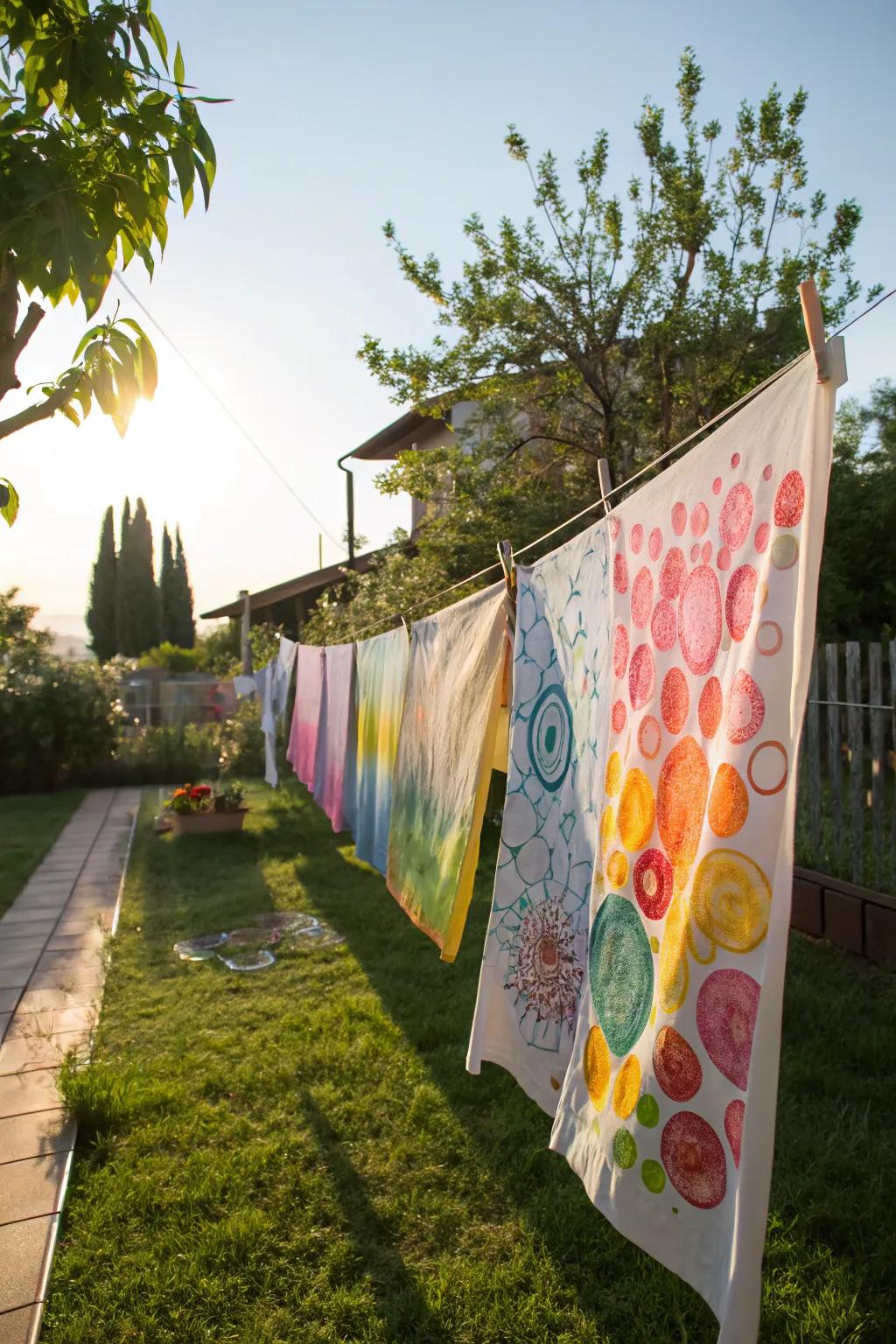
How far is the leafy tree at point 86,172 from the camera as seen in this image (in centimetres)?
138

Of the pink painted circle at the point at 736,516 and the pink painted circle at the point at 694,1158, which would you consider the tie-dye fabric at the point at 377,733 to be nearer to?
the pink painted circle at the point at 736,516

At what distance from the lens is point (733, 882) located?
1.35 m

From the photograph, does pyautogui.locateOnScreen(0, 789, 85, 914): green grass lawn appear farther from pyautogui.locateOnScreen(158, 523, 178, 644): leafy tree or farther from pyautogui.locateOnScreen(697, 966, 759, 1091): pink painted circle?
pyautogui.locateOnScreen(158, 523, 178, 644): leafy tree

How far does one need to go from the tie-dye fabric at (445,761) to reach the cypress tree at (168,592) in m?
36.2

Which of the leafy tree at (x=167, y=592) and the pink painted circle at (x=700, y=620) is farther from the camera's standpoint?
the leafy tree at (x=167, y=592)

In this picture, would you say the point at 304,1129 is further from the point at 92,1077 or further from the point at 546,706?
the point at 546,706

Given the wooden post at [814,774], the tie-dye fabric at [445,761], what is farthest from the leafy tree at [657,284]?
the tie-dye fabric at [445,761]

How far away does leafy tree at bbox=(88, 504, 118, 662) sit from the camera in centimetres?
3719

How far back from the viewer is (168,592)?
39000mm

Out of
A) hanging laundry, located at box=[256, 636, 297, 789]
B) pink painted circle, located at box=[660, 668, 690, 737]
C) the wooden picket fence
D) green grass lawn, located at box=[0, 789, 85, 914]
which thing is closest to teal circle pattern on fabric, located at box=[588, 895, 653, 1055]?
pink painted circle, located at box=[660, 668, 690, 737]

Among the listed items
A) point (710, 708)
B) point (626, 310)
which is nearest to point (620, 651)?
point (710, 708)

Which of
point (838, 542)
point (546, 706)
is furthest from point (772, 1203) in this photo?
point (838, 542)

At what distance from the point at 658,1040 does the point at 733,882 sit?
12.9 inches

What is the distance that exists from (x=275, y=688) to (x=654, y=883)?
27.1 ft
